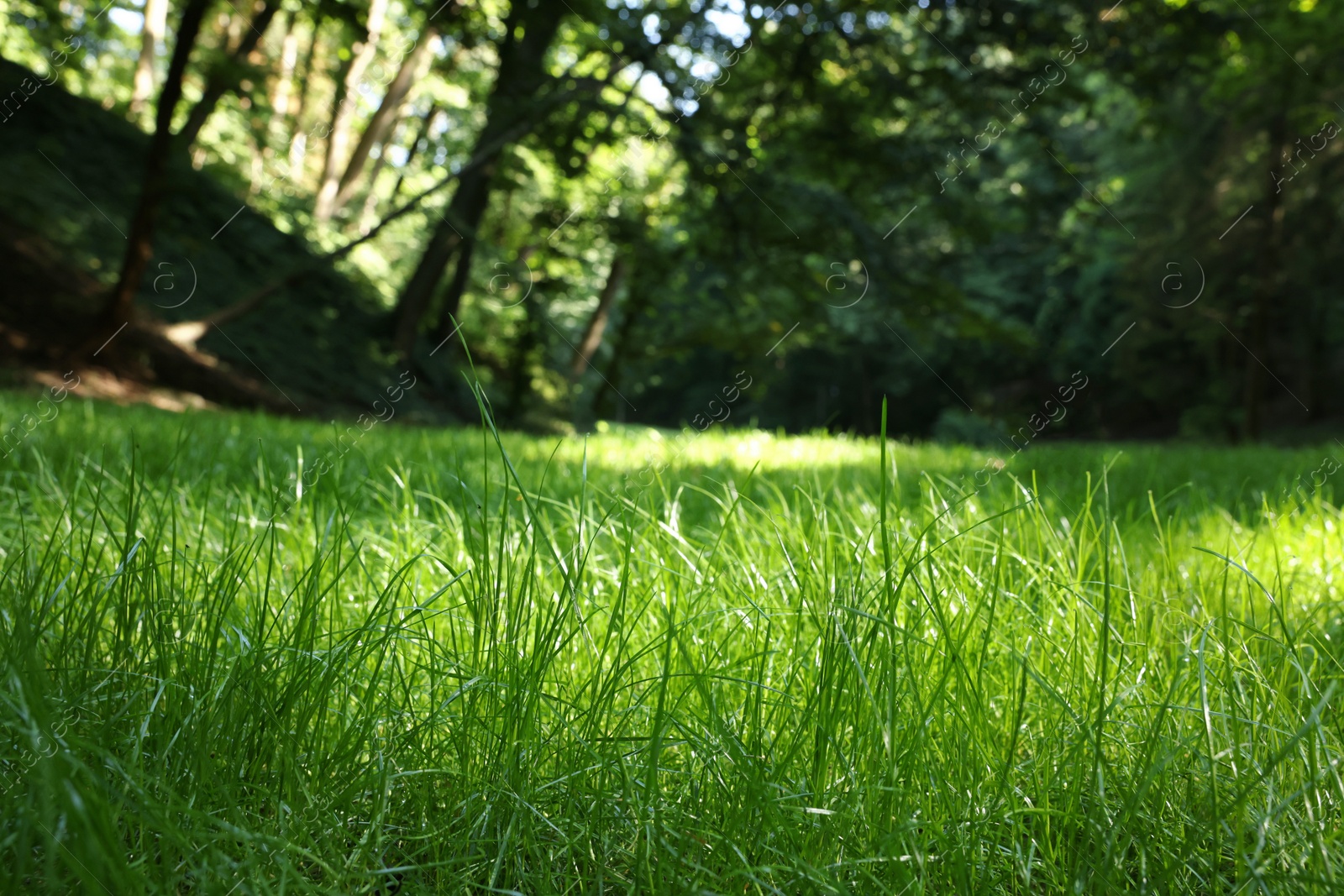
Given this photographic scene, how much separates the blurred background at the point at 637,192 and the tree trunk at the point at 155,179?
0.09 feet

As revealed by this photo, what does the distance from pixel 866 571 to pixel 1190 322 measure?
65.9 ft

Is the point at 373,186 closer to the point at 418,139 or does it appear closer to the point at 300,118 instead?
the point at 418,139

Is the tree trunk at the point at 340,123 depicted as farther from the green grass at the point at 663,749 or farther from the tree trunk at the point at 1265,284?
the green grass at the point at 663,749

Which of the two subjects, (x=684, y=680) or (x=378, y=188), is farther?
(x=378, y=188)

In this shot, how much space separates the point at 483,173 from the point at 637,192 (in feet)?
16.8

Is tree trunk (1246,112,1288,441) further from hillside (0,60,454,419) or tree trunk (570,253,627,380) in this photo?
hillside (0,60,454,419)

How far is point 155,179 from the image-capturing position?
6.99 m

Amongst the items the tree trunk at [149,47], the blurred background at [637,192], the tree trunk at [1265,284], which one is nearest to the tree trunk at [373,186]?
the blurred background at [637,192]

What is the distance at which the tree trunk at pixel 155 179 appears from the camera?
22.1 ft

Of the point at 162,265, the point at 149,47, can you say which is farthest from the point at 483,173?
the point at 149,47

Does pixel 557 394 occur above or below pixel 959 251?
below

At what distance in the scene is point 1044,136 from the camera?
8.51 meters

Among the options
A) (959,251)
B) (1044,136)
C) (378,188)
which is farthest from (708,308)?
(378,188)

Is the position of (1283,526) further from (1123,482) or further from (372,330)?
(372,330)
